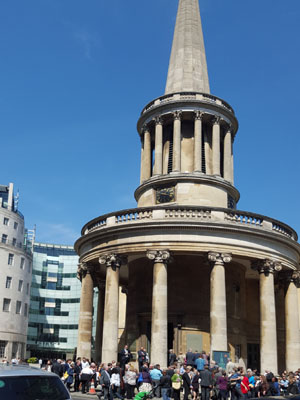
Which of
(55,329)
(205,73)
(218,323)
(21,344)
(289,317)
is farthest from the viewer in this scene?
(55,329)

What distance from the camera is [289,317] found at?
101 ft

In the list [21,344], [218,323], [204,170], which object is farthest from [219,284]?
[21,344]

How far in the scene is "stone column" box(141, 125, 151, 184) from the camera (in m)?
39.2

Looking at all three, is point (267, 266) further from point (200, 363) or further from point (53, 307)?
point (53, 307)

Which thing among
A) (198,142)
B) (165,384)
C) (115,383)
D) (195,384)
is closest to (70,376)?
(115,383)

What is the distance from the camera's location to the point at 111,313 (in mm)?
→ 28891

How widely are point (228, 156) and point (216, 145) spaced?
171 centimetres

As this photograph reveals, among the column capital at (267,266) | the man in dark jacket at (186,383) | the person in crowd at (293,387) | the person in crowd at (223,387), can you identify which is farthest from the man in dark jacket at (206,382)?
the column capital at (267,266)

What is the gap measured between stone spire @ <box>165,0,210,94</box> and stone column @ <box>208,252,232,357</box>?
629 inches

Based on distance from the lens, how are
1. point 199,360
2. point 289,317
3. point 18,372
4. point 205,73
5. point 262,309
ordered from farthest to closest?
point 205,73 < point 289,317 < point 262,309 < point 199,360 < point 18,372

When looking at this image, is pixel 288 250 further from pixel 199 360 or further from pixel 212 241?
pixel 199 360

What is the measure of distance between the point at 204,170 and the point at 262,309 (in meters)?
12.6

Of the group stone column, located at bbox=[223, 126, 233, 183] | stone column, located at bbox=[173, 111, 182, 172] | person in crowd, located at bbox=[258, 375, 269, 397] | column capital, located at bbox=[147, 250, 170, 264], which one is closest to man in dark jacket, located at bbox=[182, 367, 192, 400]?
person in crowd, located at bbox=[258, 375, 269, 397]

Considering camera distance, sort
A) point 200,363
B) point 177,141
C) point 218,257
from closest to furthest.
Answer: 1. point 200,363
2. point 218,257
3. point 177,141
